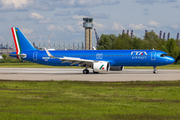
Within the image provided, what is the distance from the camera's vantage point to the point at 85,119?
10.7 m

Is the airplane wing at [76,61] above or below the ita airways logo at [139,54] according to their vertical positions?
below

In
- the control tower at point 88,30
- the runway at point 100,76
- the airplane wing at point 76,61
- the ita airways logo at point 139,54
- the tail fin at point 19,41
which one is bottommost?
the runway at point 100,76

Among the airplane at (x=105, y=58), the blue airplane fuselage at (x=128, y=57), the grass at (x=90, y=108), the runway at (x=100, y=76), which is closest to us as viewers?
the grass at (x=90, y=108)

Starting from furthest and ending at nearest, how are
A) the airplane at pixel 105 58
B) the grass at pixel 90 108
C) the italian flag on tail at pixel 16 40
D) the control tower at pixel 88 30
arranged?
the control tower at pixel 88 30 < the italian flag on tail at pixel 16 40 < the airplane at pixel 105 58 < the grass at pixel 90 108

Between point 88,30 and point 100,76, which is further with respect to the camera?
point 88,30

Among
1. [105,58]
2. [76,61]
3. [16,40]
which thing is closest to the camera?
[76,61]

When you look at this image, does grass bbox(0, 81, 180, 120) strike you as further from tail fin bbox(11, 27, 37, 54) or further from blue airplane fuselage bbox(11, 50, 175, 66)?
tail fin bbox(11, 27, 37, 54)

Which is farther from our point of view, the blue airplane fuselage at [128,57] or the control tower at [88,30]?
the control tower at [88,30]

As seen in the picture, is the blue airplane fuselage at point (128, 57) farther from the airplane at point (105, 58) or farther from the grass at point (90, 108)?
the grass at point (90, 108)

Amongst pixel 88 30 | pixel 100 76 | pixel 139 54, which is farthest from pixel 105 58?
pixel 88 30

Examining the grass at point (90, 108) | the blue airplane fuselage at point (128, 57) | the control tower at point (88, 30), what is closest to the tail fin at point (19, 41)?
the blue airplane fuselage at point (128, 57)

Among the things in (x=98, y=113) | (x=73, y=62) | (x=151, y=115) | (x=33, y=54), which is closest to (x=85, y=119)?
(x=98, y=113)

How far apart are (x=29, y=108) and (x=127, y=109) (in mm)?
4597

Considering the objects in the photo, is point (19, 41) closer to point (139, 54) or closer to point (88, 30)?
point (139, 54)
